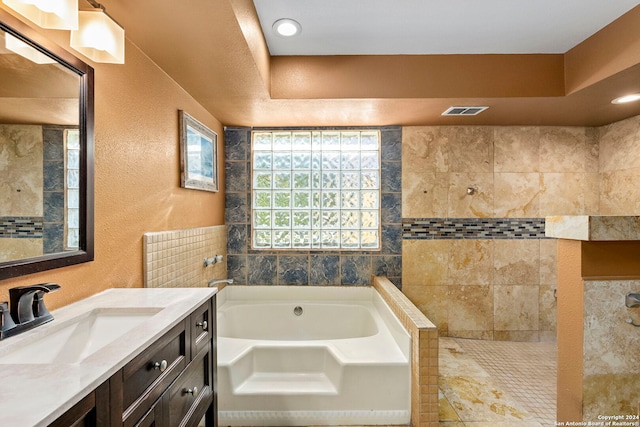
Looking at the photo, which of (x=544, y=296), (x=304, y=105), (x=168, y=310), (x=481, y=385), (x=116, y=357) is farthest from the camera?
(x=544, y=296)

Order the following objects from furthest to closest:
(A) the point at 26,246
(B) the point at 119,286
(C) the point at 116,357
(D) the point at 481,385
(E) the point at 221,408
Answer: (D) the point at 481,385 < (E) the point at 221,408 < (B) the point at 119,286 < (A) the point at 26,246 < (C) the point at 116,357

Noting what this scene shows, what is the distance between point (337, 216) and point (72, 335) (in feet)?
7.38

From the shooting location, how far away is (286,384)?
190 cm

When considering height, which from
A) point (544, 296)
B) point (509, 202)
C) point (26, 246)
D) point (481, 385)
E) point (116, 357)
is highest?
point (509, 202)

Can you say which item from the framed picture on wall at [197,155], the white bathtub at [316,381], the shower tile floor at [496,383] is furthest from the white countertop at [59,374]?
the shower tile floor at [496,383]

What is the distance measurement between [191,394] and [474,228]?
8.75 ft

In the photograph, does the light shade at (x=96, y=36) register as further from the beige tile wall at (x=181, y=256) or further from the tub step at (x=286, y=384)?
the tub step at (x=286, y=384)

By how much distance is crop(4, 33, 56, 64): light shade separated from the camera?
95 centimetres

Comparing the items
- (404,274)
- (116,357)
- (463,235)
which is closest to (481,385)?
(404,274)

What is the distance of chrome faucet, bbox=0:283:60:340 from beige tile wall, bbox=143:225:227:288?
706mm

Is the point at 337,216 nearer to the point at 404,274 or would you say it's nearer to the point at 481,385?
the point at 404,274

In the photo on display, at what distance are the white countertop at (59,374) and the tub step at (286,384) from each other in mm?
974

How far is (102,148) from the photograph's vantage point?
1.36m

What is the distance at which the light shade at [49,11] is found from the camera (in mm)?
914
